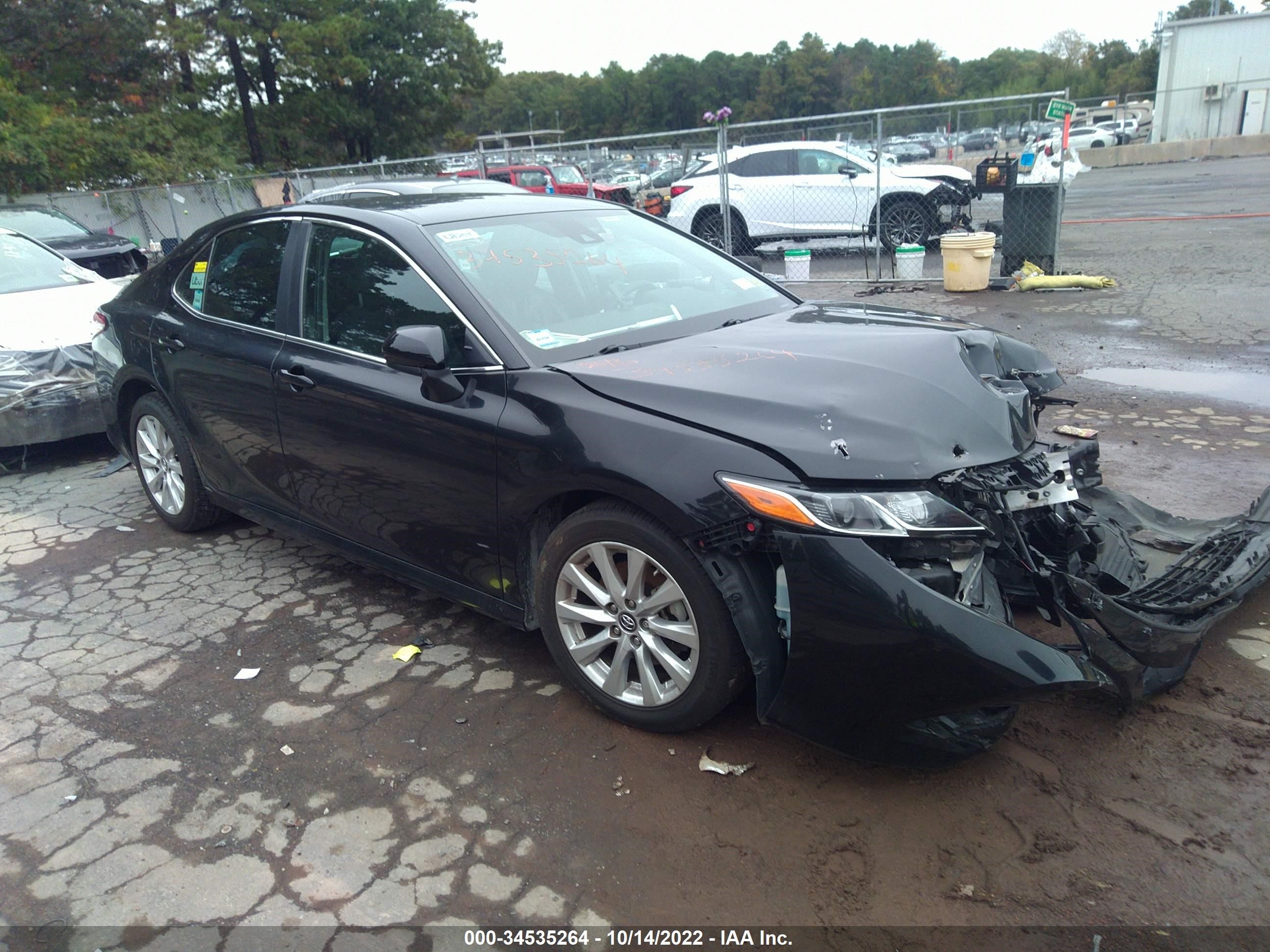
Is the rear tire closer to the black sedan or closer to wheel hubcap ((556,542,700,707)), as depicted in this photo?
the black sedan

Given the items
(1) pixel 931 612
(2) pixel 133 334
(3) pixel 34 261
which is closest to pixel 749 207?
(3) pixel 34 261

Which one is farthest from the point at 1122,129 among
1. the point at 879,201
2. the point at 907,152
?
the point at 879,201

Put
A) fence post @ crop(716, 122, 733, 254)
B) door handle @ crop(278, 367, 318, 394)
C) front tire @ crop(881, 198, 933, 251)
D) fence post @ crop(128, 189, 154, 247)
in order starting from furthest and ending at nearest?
fence post @ crop(128, 189, 154, 247), front tire @ crop(881, 198, 933, 251), fence post @ crop(716, 122, 733, 254), door handle @ crop(278, 367, 318, 394)

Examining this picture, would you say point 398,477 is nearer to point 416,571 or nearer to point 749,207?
point 416,571

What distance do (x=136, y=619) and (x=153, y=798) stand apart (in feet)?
4.86

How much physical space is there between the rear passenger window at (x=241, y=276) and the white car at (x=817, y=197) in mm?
10050

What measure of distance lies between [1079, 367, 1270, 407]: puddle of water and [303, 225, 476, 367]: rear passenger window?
5.62 meters

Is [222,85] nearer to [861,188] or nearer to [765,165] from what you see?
[765,165]

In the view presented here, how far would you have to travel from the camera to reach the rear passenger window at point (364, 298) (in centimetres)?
340

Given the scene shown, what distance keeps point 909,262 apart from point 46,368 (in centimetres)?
951

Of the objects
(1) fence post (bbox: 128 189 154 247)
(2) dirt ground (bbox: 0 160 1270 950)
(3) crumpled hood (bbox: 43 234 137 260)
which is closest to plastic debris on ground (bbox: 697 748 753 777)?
(2) dirt ground (bbox: 0 160 1270 950)

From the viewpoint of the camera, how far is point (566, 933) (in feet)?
7.69

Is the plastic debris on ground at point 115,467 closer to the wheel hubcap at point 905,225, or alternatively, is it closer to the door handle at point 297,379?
the door handle at point 297,379

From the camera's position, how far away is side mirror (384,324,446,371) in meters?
3.14
